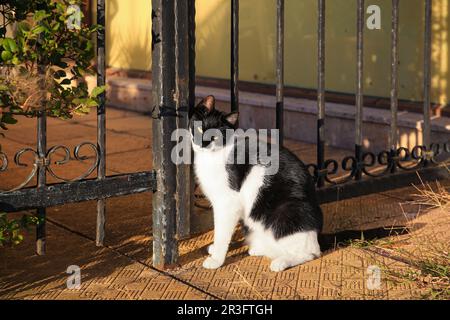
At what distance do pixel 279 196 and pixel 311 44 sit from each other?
3704 millimetres

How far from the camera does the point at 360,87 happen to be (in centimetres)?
508

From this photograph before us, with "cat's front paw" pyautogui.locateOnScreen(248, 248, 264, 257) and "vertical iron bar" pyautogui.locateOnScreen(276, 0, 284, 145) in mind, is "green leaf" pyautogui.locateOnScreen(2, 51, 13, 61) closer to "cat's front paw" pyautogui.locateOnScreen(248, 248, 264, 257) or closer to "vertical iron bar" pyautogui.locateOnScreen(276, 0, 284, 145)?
"cat's front paw" pyautogui.locateOnScreen(248, 248, 264, 257)

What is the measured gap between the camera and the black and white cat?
4000mm

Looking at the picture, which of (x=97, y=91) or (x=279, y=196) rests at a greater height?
(x=97, y=91)

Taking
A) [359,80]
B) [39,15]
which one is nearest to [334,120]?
[359,80]

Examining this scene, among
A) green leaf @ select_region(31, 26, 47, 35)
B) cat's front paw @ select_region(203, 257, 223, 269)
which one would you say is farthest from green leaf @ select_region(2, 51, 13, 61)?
cat's front paw @ select_region(203, 257, 223, 269)

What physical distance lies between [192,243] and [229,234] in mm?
467

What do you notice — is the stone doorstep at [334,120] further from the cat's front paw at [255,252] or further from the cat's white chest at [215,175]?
the cat's white chest at [215,175]

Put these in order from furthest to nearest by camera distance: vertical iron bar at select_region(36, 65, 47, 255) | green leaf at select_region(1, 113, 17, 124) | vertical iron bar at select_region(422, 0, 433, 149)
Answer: vertical iron bar at select_region(422, 0, 433, 149)
vertical iron bar at select_region(36, 65, 47, 255)
green leaf at select_region(1, 113, 17, 124)

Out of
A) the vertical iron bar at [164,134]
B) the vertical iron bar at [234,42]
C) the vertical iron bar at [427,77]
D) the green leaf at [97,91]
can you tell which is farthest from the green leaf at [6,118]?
the vertical iron bar at [427,77]

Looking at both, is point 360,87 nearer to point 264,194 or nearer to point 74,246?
point 264,194

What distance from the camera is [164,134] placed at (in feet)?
12.9

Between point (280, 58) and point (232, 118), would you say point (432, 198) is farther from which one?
point (232, 118)

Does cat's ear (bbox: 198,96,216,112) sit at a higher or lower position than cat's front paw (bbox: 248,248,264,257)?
higher
